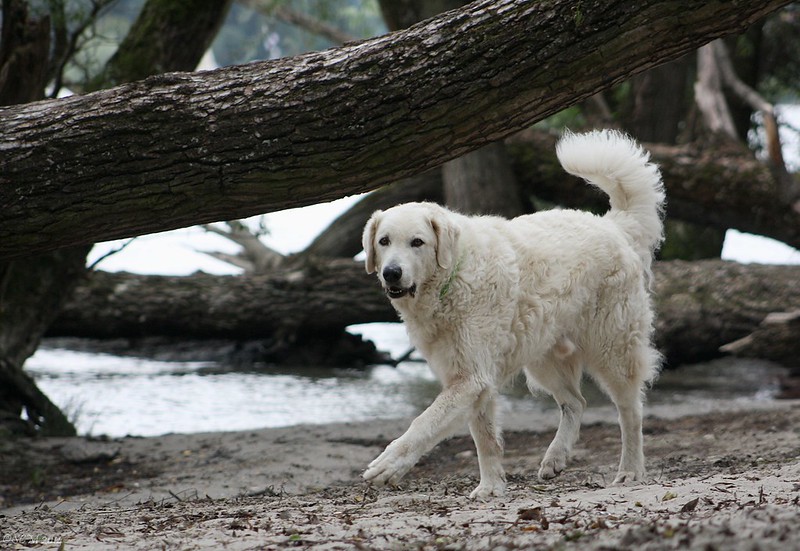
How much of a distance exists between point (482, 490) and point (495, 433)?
375 mm

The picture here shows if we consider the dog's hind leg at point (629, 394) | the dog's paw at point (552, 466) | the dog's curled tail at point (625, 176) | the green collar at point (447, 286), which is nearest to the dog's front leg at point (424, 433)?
the green collar at point (447, 286)

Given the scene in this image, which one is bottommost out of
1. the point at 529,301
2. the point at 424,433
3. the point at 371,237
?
the point at 424,433

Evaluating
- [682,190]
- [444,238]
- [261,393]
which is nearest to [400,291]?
[444,238]

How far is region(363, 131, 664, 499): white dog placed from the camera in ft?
17.4

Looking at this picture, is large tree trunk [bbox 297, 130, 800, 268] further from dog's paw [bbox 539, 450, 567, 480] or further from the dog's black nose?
the dog's black nose

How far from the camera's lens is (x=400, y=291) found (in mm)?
5332

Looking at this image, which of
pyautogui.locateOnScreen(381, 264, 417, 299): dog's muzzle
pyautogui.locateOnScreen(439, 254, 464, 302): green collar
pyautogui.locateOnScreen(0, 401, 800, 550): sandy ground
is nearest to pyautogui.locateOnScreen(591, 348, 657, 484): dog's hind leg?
pyautogui.locateOnScreen(0, 401, 800, 550): sandy ground

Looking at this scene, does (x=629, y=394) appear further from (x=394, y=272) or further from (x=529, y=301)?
(x=394, y=272)

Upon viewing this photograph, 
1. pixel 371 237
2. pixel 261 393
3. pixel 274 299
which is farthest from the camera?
pixel 274 299

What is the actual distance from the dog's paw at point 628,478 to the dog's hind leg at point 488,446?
2.56 ft

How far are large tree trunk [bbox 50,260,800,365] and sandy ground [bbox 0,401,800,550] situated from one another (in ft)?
6.38

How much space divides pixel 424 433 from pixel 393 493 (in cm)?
58

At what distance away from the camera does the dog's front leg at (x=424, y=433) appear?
15.7 ft

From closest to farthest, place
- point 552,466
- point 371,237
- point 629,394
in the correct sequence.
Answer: point 371,237 < point 552,466 < point 629,394
